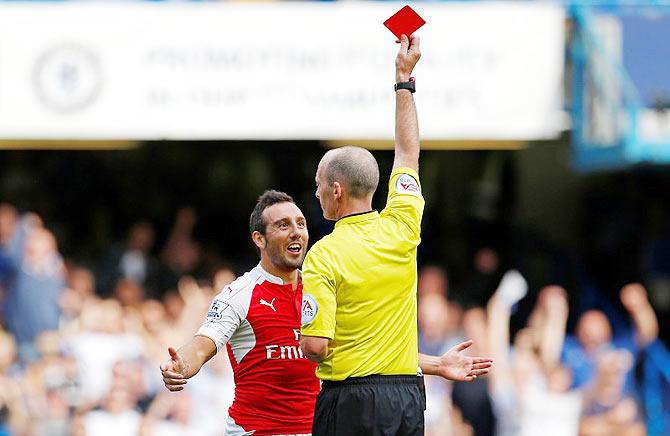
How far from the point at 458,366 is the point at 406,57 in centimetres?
135

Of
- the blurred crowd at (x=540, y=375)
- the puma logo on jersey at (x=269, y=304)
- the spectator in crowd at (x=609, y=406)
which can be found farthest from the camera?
the spectator in crowd at (x=609, y=406)

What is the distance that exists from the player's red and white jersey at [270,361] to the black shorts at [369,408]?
567 mm

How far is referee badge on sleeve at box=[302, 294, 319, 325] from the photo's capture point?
545cm

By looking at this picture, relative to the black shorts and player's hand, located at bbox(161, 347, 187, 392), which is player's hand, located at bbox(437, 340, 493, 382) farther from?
player's hand, located at bbox(161, 347, 187, 392)

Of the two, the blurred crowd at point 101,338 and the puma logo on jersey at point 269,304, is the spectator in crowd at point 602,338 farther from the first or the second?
the puma logo on jersey at point 269,304

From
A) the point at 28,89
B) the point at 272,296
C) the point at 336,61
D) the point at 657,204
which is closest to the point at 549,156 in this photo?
the point at 657,204

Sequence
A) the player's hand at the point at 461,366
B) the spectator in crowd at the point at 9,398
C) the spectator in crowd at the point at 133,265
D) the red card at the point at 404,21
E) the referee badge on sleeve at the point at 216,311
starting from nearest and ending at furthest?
the red card at the point at 404,21 < the player's hand at the point at 461,366 < the referee badge on sleeve at the point at 216,311 < the spectator in crowd at the point at 9,398 < the spectator in crowd at the point at 133,265

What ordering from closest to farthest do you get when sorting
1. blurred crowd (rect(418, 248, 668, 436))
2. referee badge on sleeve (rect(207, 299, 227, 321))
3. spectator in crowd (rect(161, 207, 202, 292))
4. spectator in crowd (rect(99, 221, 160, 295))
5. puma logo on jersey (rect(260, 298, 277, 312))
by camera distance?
referee badge on sleeve (rect(207, 299, 227, 321)) < puma logo on jersey (rect(260, 298, 277, 312)) < blurred crowd (rect(418, 248, 668, 436)) < spectator in crowd (rect(99, 221, 160, 295)) < spectator in crowd (rect(161, 207, 202, 292))

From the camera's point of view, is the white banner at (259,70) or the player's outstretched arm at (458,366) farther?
the white banner at (259,70)

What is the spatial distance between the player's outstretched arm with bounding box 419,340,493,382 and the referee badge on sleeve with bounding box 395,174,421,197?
2.41 ft

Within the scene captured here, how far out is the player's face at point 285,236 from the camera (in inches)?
248

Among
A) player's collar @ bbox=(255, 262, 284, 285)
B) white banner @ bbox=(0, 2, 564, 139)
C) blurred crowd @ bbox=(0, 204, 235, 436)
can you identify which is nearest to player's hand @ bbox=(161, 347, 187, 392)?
player's collar @ bbox=(255, 262, 284, 285)

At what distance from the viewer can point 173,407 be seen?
11.7 metres

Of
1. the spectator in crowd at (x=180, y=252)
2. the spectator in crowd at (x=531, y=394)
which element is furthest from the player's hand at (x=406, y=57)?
the spectator in crowd at (x=180, y=252)
